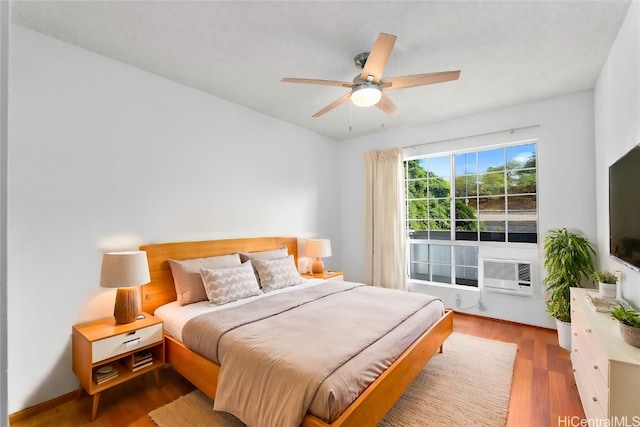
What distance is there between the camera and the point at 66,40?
2.33m

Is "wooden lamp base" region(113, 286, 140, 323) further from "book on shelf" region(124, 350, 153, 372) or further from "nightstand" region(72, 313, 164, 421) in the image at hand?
"book on shelf" region(124, 350, 153, 372)

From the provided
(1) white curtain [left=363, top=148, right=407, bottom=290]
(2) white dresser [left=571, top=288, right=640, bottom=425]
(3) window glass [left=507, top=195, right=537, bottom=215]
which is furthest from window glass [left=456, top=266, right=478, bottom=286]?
(2) white dresser [left=571, top=288, right=640, bottom=425]

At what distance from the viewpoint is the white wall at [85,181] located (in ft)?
7.05

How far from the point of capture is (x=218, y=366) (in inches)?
79.2

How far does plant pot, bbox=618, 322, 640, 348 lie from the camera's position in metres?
1.54

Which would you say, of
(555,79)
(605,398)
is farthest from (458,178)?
(605,398)

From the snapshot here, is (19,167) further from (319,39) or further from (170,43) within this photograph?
(319,39)

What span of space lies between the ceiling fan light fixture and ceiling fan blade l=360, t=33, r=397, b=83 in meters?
0.05

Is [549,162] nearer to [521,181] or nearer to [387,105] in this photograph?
[521,181]

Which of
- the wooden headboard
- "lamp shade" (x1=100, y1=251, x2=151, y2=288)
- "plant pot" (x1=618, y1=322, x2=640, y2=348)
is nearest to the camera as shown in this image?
"plant pot" (x1=618, y1=322, x2=640, y2=348)

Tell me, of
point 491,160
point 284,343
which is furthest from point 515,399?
point 491,160

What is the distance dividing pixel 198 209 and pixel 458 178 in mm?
3411

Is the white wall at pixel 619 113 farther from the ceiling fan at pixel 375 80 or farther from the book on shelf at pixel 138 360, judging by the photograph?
the book on shelf at pixel 138 360

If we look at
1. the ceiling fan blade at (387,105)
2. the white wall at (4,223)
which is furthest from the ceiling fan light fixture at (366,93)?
the white wall at (4,223)
